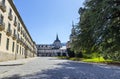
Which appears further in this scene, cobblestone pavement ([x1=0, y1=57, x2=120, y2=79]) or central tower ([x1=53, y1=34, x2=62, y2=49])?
central tower ([x1=53, y1=34, x2=62, y2=49])

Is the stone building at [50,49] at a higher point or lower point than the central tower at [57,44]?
lower

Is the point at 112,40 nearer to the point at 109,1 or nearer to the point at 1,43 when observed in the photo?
the point at 109,1

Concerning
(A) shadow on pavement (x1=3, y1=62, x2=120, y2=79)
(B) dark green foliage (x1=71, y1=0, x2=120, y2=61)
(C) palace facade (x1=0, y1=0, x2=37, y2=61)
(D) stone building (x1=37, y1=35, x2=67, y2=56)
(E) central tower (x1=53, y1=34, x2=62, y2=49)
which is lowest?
(A) shadow on pavement (x1=3, y1=62, x2=120, y2=79)

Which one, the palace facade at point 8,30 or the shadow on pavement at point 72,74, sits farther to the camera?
the palace facade at point 8,30

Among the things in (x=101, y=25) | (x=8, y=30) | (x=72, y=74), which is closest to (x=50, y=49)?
(x=8, y=30)

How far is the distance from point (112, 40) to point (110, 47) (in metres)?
1.22

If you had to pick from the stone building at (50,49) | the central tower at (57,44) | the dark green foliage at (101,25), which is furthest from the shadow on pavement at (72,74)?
the central tower at (57,44)

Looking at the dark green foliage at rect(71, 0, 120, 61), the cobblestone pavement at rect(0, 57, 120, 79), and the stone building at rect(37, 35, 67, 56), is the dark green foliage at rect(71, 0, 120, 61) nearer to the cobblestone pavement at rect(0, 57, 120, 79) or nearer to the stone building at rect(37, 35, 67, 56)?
the cobblestone pavement at rect(0, 57, 120, 79)

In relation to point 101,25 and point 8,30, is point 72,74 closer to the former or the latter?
point 101,25

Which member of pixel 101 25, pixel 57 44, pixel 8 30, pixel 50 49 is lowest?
pixel 101 25

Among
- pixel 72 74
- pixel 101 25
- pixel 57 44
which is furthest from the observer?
pixel 57 44

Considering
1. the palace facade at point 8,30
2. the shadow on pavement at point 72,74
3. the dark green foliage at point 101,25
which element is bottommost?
the shadow on pavement at point 72,74

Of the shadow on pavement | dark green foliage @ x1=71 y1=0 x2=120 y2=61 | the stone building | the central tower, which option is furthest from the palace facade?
the central tower

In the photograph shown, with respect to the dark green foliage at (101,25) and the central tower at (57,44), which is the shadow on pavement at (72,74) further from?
the central tower at (57,44)
